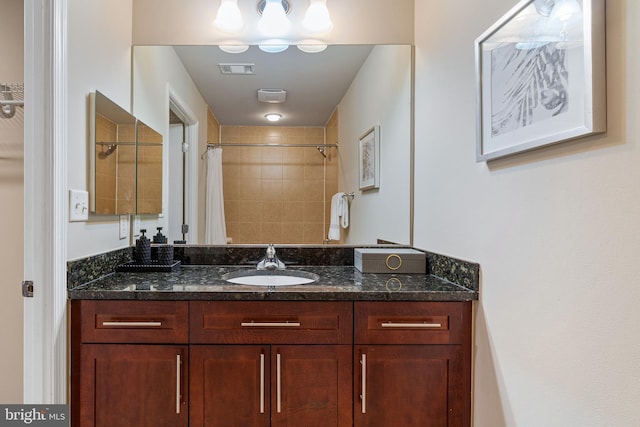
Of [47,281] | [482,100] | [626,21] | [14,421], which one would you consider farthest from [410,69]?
[14,421]

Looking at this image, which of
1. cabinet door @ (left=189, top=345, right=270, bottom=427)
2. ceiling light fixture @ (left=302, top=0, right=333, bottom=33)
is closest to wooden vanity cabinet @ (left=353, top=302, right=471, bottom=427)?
cabinet door @ (left=189, top=345, right=270, bottom=427)

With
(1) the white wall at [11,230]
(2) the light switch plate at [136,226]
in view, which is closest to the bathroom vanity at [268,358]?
(2) the light switch plate at [136,226]

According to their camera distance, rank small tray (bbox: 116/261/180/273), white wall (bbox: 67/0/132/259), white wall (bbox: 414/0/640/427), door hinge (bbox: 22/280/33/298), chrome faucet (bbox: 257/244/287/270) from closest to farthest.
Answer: white wall (bbox: 414/0/640/427) < door hinge (bbox: 22/280/33/298) < white wall (bbox: 67/0/132/259) < small tray (bbox: 116/261/180/273) < chrome faucet (bbox: 257/244/287/270)

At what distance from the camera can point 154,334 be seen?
129 centimetres

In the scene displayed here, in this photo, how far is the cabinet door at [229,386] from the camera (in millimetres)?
1288

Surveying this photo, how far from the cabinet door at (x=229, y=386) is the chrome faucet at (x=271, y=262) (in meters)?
0.53

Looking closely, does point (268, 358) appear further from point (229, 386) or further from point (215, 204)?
point (215, 204)

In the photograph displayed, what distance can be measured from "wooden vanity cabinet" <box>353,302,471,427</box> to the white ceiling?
113 cm

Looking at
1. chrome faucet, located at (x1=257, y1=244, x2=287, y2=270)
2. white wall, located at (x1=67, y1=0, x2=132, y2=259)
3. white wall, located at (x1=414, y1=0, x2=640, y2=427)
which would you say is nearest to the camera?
white wall, located at (x1=414, y1=0, x2=640, y2=427)

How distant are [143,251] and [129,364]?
60 cm

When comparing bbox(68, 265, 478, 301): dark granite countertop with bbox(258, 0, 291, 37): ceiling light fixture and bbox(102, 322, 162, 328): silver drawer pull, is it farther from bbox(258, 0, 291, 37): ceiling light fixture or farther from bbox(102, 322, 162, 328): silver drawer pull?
bbox(258, 0, 291, 37): ceiling light fixture

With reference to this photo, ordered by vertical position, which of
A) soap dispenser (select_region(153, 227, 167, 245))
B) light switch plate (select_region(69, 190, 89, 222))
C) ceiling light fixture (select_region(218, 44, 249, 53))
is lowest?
soap dispenser (select_region(153, 227, 167, 245))

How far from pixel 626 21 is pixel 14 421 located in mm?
2152

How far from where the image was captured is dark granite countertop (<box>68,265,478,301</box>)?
1294 mm
